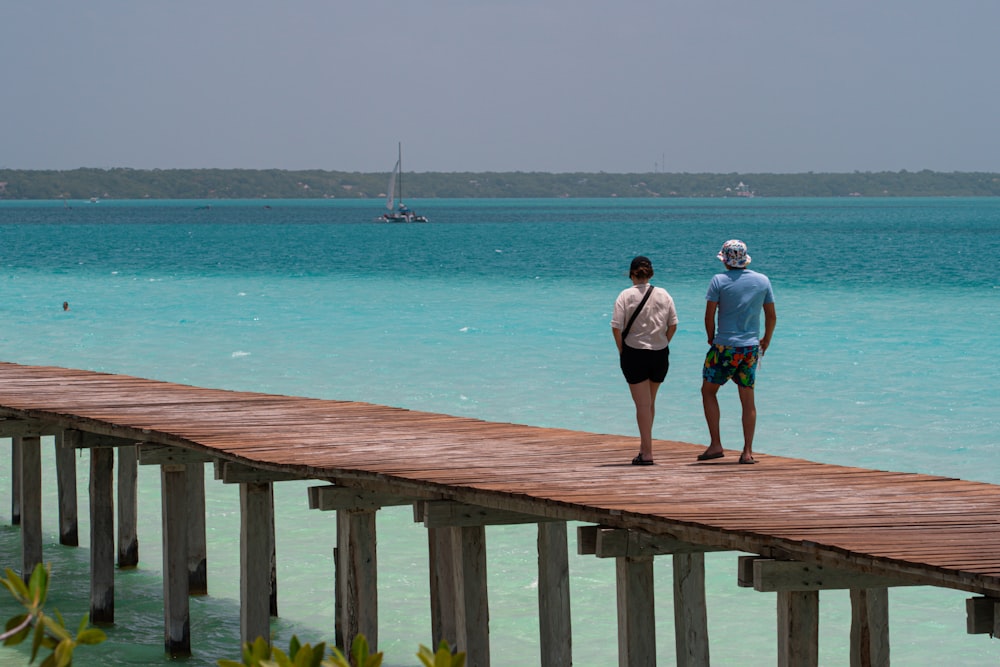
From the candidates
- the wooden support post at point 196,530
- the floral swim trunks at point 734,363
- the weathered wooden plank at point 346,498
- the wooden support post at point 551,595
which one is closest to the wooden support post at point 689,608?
the wooden support post at point 551,595

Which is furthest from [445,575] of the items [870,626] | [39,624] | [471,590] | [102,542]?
[39,624]

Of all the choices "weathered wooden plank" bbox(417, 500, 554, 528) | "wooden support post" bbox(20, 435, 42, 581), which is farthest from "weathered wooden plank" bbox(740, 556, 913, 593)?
"wooden support post" bbox(20, 435, 42, 581)

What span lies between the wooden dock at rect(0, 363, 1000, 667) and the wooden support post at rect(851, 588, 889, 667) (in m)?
0.01

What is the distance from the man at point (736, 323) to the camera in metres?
8.85

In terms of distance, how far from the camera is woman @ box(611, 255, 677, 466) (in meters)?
8.84

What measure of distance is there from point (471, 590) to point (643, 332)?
1.92 m

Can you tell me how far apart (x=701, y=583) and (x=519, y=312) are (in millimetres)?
34143

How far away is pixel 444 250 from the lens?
308 feet

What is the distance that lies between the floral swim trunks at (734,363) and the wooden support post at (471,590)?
→ 177 centimetres

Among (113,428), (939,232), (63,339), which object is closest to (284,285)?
(63,339)

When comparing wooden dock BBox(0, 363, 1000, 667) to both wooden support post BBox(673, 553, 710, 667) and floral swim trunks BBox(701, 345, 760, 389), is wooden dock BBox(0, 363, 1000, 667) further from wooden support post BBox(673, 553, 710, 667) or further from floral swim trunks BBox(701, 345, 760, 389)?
floral swim trunks BBox(701, 345, 760, 389)

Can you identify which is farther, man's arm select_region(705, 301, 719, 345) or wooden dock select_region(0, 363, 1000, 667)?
man's arm select_region(705, 301, 719, 345)

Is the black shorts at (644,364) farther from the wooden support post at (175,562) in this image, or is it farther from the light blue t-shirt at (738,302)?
the wooden support post at (175,562)

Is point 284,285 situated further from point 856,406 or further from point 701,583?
point 701,583
